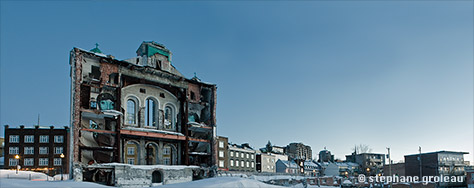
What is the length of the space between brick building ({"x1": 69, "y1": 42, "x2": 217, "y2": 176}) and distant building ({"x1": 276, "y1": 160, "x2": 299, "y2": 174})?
54.4 m

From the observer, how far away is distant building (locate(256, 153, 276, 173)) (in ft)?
310

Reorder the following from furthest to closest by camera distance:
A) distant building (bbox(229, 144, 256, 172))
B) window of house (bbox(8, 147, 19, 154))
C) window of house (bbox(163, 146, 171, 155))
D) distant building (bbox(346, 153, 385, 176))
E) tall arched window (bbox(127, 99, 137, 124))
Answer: distant building (bbox(346, 153, 385, 176))
distant building (bbox(229, 144, 256, 172))
window of house (bbox(8, 147, 19, 154))
window of house (bbox(163, 146, 171, 155))
tall arched window (bbox(127, 99, 137, 124))

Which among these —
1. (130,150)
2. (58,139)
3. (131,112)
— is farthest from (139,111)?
Answer: (58,139)

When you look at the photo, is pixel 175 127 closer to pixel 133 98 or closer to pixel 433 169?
pixel 133 98

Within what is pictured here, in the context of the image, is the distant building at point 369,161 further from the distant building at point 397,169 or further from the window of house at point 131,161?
the window of house at point 131,161

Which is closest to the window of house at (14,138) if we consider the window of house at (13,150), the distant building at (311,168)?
the window of house at (13,150)

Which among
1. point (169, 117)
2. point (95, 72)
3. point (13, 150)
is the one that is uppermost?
point (95, 72)

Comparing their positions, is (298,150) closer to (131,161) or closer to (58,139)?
(58,139)

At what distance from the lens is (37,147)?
74.3m

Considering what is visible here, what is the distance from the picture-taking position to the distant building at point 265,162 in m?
94.5

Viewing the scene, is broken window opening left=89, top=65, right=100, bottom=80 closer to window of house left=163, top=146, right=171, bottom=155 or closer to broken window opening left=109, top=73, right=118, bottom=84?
broken window opening left=109, top=73, right=118, bottom=84

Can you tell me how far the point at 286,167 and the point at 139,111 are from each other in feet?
207

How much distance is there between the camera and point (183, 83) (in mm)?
46688

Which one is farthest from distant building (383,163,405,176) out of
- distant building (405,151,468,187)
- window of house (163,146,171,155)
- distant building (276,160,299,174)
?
window of house (163,146,171,155)
